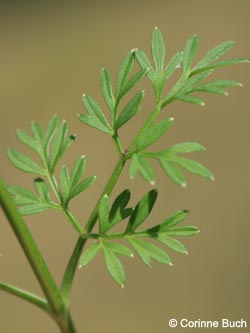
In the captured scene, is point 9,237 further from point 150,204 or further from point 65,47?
point 150,204

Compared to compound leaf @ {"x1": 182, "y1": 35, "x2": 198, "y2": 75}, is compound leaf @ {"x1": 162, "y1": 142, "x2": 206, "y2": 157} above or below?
below

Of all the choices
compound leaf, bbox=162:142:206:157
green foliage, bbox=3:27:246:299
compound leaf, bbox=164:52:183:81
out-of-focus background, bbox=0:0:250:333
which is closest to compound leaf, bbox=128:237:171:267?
green foliage, bbox=3:27:246:299

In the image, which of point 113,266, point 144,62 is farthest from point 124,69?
point 113,266

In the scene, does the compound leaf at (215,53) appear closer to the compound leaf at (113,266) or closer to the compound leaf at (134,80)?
the compound leaf at (134,80)

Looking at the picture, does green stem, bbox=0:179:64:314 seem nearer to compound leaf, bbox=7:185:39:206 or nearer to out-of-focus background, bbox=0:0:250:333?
compound leaf, bbox=7:185:39:206

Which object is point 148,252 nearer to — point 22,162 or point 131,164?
point 131,164

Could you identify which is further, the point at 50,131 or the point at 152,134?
the point at 50,131
